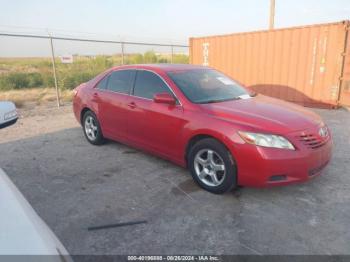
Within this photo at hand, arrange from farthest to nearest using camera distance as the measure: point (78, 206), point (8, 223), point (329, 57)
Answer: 1. point (329, 57)
2. point (78, 206)
3. point (8, 223)

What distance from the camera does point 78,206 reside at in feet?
11.0

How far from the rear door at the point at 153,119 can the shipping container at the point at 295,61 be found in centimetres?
658

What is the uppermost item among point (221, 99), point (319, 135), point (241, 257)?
point (221, 99)

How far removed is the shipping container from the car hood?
5781 mm

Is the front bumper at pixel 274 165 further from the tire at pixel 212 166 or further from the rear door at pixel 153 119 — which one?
the rear door at pixel 153 119

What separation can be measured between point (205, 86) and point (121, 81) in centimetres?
152

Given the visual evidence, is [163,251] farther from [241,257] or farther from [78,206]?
[78,206]

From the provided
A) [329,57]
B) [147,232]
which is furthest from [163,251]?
[329,57]

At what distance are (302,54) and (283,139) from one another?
706cm

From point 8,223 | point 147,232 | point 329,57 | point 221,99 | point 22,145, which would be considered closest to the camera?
point 8,223

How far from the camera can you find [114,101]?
15.7 feet

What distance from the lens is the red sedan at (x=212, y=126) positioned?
3131 mm

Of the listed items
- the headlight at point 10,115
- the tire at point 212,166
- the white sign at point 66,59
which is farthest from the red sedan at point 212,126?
the white sign at point 66,59

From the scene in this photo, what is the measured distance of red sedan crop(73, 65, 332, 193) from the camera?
10.3 feet
